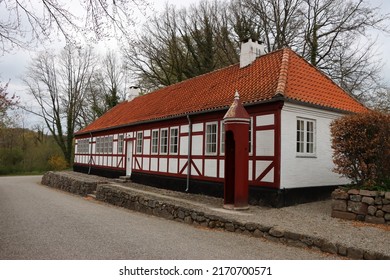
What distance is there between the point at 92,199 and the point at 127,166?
11.5 ft

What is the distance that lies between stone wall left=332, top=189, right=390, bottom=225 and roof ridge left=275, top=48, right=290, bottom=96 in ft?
11.1

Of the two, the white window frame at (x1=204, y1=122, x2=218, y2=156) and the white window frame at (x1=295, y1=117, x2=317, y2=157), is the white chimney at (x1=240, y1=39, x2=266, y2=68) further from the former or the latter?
the white window frame at (x1=295, y1=117, x2=317, y2=157)

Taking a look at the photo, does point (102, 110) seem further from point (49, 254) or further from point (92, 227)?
point (49, 254)

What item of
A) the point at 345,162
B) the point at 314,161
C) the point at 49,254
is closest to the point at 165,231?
the point at 49,254

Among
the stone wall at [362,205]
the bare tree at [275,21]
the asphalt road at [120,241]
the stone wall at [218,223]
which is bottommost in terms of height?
the asphalt road at [120,241]

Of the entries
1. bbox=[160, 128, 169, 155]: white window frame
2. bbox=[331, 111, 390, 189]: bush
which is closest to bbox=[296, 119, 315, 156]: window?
bbox=[331, 111, 390, 189]: bush

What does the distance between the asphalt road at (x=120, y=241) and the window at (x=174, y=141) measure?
473cm

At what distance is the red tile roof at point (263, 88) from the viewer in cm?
1091

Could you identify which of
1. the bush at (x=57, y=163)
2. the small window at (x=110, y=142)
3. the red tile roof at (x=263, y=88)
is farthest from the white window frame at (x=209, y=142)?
the bush at (x=57, y=163)

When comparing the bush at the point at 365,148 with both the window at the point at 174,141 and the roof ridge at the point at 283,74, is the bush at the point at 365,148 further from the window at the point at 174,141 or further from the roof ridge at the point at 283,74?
the window at the point at 174,141

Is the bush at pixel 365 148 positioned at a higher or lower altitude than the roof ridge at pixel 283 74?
lower

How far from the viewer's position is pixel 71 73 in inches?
1469

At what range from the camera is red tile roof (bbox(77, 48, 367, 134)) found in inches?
430

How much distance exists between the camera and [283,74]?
11.2 meters
